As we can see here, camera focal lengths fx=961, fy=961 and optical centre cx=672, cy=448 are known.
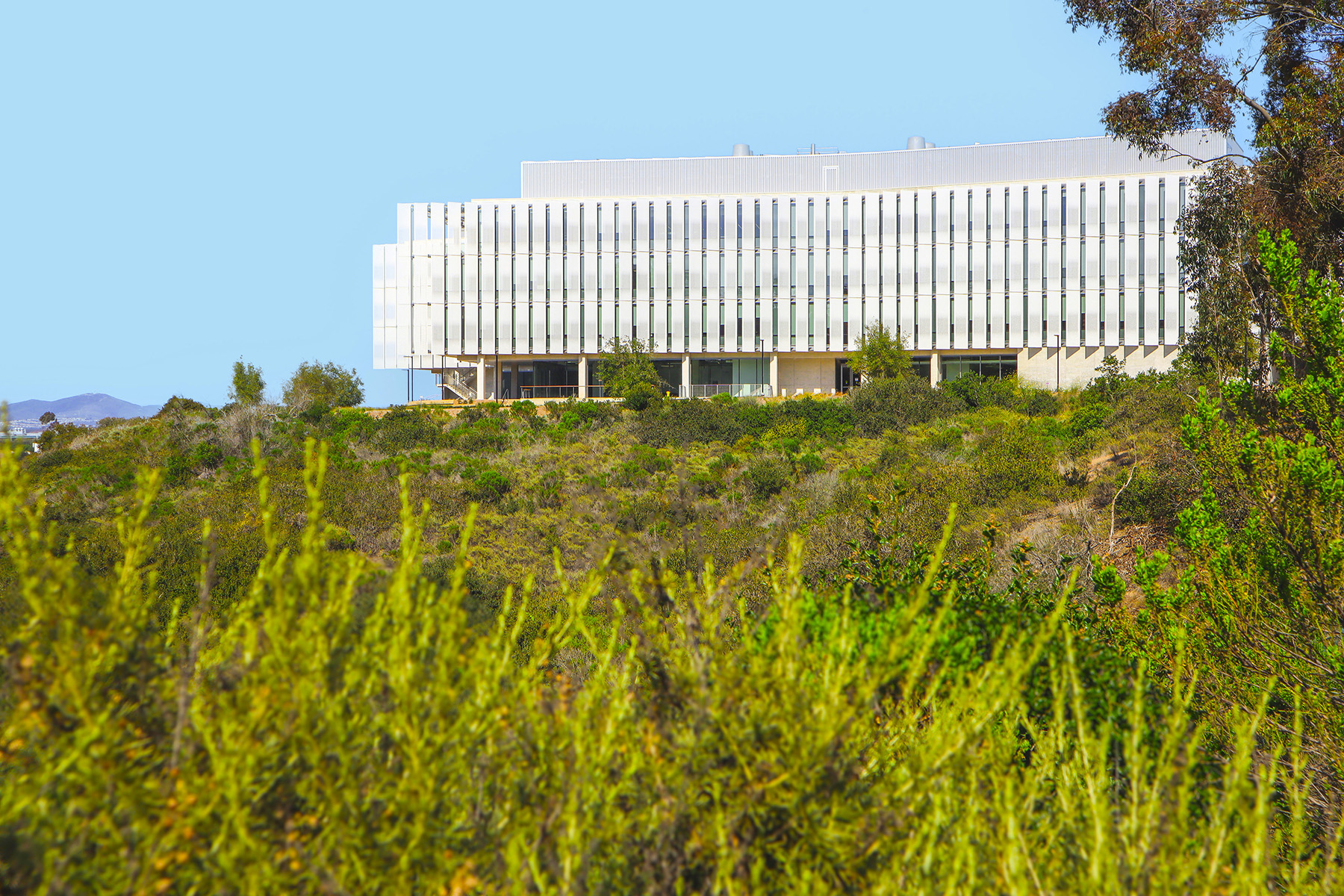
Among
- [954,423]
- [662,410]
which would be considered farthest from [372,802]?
[662,410]

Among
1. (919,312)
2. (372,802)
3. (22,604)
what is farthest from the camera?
(919,312)

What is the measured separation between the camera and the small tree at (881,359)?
149ft

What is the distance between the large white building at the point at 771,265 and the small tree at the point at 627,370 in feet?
12.0

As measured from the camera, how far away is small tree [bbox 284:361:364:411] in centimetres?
→ 5453

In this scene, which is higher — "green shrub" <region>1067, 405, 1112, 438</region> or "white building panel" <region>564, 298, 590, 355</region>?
"white building panel" <region>564, 298, 590, 355</region>

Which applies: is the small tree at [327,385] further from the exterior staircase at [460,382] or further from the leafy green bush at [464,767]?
the leafy green bush at [464,767]

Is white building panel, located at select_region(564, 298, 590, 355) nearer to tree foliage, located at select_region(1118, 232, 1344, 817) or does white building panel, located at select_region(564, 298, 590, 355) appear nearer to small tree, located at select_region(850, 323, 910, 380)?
small tree, located at select_region(850, 323, 910, 380)

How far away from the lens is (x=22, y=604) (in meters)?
3.18

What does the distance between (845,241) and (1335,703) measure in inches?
1997

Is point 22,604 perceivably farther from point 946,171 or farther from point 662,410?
point 946,171

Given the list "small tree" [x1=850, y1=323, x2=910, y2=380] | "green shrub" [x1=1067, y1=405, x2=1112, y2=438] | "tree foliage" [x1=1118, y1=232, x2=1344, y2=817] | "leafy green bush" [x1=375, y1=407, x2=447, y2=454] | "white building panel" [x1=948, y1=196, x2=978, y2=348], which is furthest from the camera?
"white building panel" [x1=948, y1=196, x2=978, y2=348]

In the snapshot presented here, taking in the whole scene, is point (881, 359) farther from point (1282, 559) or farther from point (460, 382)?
point (1282, 559)

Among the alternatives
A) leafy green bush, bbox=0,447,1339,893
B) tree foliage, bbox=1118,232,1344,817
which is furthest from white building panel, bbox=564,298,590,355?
leafy green bush, bbox=0,447,1339,893

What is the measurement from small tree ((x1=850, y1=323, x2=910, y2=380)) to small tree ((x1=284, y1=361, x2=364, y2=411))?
2852cm
